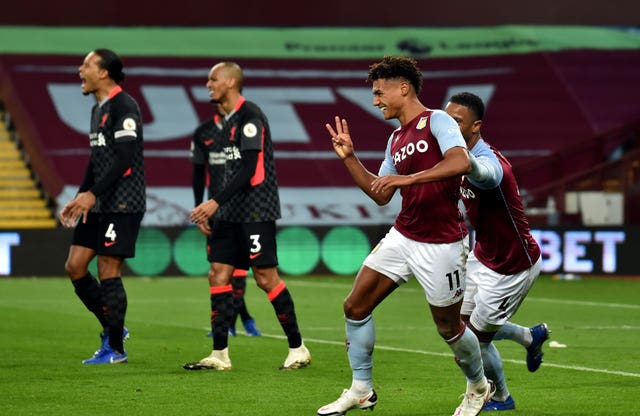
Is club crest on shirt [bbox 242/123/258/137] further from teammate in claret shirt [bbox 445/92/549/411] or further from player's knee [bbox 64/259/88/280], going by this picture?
teammate in claret shirt [bbox 445/92/549/411]

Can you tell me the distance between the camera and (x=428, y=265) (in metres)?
7.38

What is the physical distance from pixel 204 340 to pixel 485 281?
15.4 feet

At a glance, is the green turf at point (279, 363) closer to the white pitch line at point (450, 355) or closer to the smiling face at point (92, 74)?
the white pitch line at point (450, 355)

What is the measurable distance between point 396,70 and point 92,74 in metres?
3.54

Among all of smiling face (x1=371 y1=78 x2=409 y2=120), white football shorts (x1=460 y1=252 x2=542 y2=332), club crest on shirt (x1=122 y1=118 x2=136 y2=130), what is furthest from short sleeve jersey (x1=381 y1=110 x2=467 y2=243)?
club crest on shirt (x1=122 y1=118 x2=136 y2=130)

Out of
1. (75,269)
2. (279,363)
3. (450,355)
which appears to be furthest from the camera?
(450,355)

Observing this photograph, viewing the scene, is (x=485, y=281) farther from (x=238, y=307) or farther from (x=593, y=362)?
(x=238, y=307)

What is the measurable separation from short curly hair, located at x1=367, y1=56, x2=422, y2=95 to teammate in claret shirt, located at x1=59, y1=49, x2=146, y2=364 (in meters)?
3.15


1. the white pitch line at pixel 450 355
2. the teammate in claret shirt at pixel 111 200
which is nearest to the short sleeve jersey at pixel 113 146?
the teammate in claret shirt at pixel 111 200

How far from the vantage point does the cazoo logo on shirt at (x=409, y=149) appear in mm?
7316

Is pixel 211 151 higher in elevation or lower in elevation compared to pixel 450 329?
higher

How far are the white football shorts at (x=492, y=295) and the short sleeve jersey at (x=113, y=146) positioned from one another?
3.15m

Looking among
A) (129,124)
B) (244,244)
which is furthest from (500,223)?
(129,124)

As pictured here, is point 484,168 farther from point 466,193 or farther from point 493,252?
point 493,252
